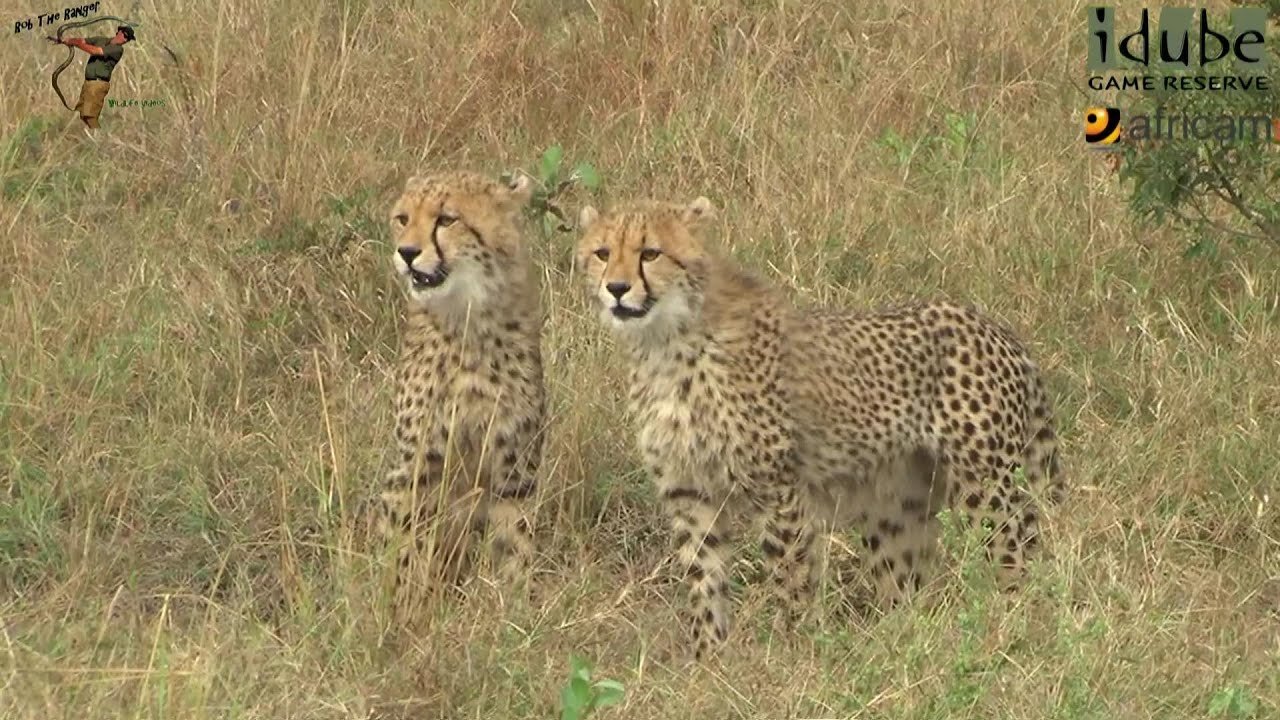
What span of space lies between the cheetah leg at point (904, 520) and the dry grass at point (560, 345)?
293 mm

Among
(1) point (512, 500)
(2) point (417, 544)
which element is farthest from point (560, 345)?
(2) point (417, 544)

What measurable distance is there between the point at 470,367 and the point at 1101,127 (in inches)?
90.8

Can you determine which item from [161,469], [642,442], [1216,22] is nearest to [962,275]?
[1216,22]

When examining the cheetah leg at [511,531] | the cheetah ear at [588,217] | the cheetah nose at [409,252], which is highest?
the cheetah ear at [588,217]

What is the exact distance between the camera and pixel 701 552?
428 centimetres

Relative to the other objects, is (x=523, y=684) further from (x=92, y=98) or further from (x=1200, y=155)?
(x=92, y=98)

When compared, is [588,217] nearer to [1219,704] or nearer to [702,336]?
[702,336]

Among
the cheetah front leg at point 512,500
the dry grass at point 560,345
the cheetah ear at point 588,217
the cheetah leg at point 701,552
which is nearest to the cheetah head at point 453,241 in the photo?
the cheetah ear at point 588,217

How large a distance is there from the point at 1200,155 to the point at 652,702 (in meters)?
2.47

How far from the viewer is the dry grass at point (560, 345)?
12.1ft

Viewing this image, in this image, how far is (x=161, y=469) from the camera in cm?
468

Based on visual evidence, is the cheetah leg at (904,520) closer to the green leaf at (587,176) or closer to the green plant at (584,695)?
the green plant at (584,695)

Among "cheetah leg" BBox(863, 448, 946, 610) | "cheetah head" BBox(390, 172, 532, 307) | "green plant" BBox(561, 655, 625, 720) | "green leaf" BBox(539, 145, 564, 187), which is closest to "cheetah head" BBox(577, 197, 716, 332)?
"cheetah head" BBox(390, 172, 532, 307)

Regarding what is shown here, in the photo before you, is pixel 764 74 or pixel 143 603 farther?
pixel 764 74
